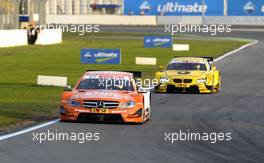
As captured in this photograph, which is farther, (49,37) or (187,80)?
(49,37)

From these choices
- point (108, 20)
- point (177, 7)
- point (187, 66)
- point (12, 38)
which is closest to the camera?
point (187, 66)

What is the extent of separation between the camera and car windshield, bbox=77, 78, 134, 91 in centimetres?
2136

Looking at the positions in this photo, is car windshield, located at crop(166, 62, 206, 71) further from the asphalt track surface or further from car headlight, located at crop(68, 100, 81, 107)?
car headlight, located at crop(68, 100, 81, 107)

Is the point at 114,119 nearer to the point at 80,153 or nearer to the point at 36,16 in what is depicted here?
the point at 80,153

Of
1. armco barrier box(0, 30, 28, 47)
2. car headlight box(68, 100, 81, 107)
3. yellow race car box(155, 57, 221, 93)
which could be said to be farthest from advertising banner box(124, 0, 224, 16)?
car headlight box(68, 100, 81, 107)

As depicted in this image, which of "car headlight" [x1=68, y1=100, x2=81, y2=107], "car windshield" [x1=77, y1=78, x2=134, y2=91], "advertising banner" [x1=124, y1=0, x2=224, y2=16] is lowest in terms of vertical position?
"advertising banner" [x1=124, y1=0, x2=224, y2=16]

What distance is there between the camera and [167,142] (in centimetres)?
1730

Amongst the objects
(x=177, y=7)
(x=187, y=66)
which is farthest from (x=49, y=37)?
(x=177, y=7)

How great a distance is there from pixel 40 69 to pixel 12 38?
75.7 ft

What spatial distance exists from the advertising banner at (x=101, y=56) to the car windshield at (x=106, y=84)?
24.3m

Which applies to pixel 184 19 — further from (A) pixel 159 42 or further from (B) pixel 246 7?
(A) pixel 159 42

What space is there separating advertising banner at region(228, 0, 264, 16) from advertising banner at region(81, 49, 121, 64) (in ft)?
258

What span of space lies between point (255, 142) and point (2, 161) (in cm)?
564

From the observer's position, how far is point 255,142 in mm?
17562
